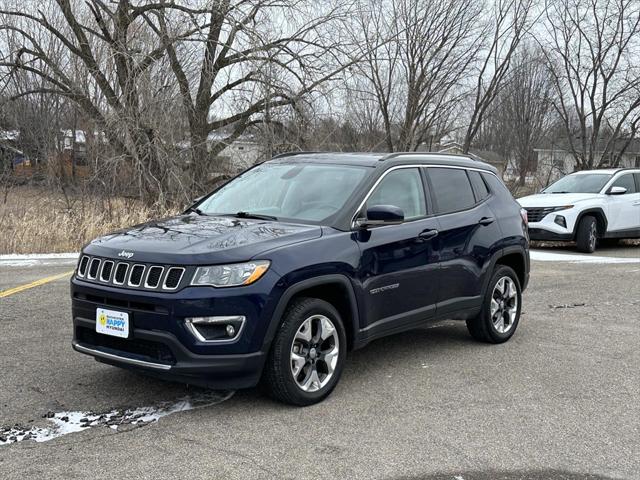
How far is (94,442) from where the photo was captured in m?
3.98

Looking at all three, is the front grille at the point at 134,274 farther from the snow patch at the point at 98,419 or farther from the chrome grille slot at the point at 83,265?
the snow patch at the point at 98,419

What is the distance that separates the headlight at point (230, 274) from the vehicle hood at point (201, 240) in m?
0.04

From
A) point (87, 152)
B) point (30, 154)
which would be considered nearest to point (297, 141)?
point (87, 152)

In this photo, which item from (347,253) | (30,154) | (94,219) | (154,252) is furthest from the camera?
(30,154)

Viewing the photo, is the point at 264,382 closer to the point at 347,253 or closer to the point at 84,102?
the point at 347,253

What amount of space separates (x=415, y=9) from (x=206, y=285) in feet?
80.7

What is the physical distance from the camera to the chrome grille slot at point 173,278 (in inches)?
166

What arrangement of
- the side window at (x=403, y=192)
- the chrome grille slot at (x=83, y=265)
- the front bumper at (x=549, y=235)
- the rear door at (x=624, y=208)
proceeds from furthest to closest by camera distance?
1. the rear door at (x=624, y=208)
2. the front bumper at (x=549, y=235)
3. the side window at (x=403, y=192)
4. the chrome grille slot at (x=83, y=265)

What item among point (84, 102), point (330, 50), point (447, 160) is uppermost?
point (330, 50)

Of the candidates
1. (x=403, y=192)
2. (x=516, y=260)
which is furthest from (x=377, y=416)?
(x=516, y=260)

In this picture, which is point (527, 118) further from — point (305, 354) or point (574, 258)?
point (305, 354)

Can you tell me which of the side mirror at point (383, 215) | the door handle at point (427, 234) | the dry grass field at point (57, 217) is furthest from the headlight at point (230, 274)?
the dry grass field at point (57, 217)

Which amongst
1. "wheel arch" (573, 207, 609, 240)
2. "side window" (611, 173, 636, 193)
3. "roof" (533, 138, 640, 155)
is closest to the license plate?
"wheel arch" (573, 207, 609, 240)

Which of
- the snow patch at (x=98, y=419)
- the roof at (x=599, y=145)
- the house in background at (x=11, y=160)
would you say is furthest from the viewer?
the roof at (x=599, y=145)
